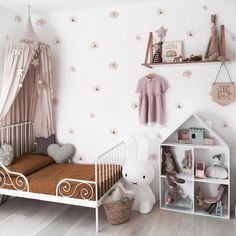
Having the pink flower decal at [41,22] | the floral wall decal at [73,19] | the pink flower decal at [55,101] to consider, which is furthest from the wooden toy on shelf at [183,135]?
the pink flower decal at [41,22]

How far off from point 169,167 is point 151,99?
2.70ft

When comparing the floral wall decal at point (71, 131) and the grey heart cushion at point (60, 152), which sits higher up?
the floral wall decal at point (71, 131)

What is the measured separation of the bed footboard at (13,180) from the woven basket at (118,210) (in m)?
0.90

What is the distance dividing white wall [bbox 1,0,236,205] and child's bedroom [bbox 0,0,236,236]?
0.01m

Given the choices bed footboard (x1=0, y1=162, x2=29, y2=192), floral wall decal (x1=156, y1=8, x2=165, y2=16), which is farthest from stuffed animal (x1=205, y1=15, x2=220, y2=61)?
bed footboard (x1=0, y1=162, x2=29, y2=192)

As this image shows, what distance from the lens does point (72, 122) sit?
383cm

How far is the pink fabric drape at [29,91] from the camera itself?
3.38m

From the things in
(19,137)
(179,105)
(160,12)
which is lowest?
(19,137)

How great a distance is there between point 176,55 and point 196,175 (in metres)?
1.38

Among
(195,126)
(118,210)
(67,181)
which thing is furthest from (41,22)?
Answer: (118,210)

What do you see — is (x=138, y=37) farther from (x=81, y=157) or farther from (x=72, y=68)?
(x=81, y=157)

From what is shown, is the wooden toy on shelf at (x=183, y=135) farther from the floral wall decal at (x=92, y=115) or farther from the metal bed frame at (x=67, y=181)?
the floral wall decal at (x=92, y=115)

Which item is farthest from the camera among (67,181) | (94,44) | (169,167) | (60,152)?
(60,152)

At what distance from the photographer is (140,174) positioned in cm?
303
